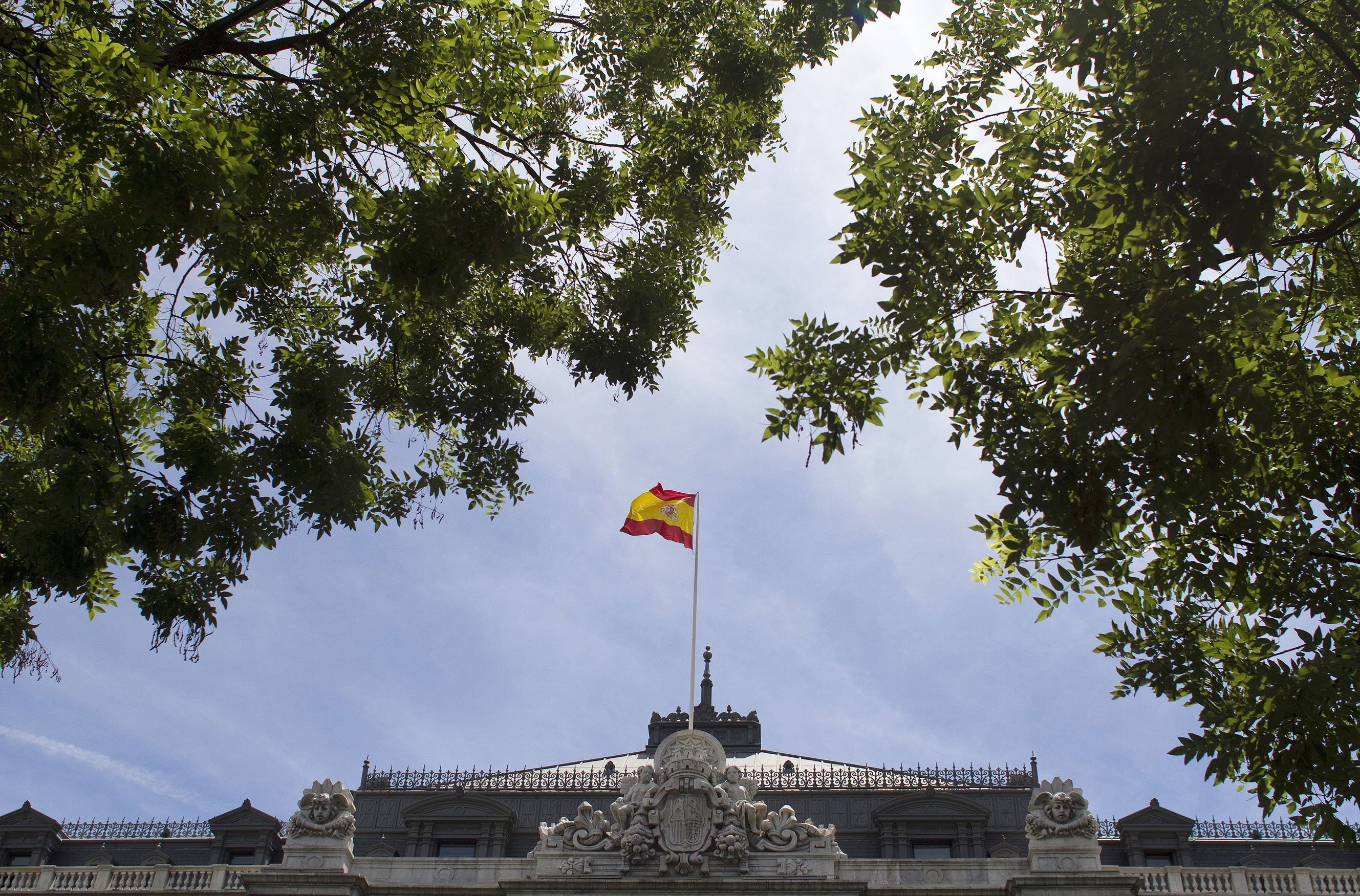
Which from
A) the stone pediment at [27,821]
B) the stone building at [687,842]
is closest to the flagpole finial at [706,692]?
the stone building at [687,842]

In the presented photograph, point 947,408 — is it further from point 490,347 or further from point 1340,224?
point 490,347

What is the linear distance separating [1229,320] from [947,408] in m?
3.21

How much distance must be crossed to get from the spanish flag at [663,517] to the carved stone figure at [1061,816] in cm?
1186

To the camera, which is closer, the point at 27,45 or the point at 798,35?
the point at 27,45

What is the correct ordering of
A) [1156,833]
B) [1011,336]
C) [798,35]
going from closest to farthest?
[1011,336]
[798,35]
[1156,833]

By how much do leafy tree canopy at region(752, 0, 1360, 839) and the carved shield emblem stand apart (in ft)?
49.8

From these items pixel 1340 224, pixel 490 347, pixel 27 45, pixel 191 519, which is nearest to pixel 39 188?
pixel 27 45

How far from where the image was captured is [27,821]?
31.4 m

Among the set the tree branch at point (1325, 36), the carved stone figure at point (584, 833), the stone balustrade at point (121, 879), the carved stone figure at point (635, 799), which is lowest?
the stone balustrade at point (121, 879)

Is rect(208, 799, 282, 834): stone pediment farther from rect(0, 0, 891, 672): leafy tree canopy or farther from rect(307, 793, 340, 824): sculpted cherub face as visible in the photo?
→ rect(0, 0, 891, 672): leafy tree canopy

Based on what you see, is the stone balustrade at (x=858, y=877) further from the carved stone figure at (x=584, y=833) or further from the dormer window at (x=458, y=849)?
the dormer window at (x=458, y=849)

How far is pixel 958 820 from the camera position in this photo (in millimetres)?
30125

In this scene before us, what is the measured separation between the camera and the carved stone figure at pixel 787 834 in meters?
27.3

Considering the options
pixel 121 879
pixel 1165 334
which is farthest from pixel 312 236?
pixel 121 879
